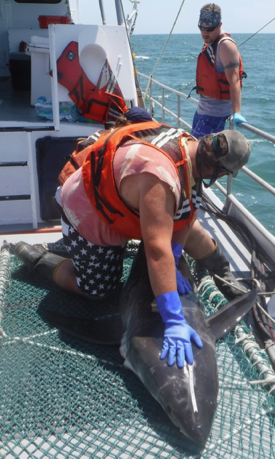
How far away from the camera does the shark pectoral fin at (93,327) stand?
9.26 feet

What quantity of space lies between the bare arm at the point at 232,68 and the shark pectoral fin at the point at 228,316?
94.4 inches

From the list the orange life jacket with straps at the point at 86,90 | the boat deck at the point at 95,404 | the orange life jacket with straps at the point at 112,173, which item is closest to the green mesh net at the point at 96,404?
the boat deck at the point at 95,404

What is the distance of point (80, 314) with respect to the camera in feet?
10.6

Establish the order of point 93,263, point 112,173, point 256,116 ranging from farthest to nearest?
point 256,116 < point 93,263 < point 112,173

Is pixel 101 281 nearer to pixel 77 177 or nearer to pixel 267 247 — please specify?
pixel 77 177

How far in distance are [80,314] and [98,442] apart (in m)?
1.08

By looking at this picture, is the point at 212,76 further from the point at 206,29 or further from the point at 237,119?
the point at 237,119

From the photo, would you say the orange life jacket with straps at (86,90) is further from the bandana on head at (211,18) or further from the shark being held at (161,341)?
the shark being held at (161,341)

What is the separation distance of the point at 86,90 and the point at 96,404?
2957mm

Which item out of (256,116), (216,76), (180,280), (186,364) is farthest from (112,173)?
(256,116)

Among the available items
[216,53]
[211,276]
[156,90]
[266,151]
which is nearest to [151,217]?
[211,276]

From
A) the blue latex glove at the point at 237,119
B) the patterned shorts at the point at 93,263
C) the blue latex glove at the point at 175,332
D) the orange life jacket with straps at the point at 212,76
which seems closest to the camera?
the blue latex glove at the point at 175,332

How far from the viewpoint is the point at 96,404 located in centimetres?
248

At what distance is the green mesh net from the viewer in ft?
7.33
